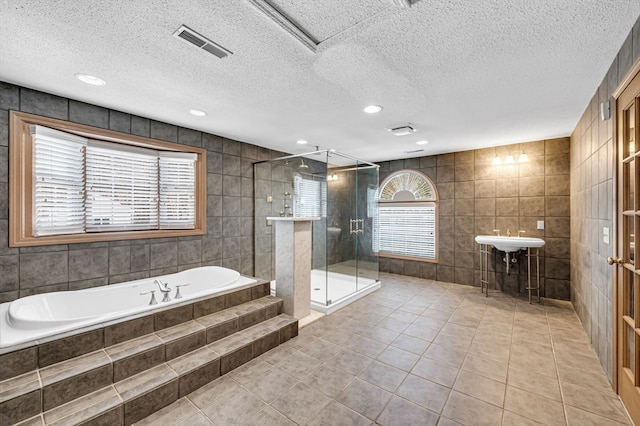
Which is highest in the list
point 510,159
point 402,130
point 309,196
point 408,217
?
point 402,130

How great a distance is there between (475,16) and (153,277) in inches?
148

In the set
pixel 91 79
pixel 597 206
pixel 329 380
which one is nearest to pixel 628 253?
pixel 597 206

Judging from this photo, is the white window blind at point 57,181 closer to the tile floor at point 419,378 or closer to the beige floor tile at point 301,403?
the tile floor at point 419,378

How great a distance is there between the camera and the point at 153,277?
3184mm

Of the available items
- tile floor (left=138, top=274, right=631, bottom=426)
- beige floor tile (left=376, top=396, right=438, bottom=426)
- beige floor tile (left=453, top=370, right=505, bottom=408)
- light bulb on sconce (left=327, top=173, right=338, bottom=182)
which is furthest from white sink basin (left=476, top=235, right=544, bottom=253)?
beige floor tile (left=376, top=396, right=438, bottom=426)

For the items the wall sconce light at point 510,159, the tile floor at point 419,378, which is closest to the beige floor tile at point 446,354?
the tile floor at point 419,378

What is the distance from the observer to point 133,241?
307 centimetres

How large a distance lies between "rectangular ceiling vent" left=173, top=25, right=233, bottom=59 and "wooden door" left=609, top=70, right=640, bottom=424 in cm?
253

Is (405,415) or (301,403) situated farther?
(301,403)

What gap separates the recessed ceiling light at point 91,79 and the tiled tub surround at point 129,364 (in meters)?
1.98

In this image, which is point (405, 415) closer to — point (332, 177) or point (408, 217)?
point (332, 177)

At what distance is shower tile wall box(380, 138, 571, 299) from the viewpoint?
12.8 feet

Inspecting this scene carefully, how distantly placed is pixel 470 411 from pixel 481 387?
32cm

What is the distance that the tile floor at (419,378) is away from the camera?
5.74ft
